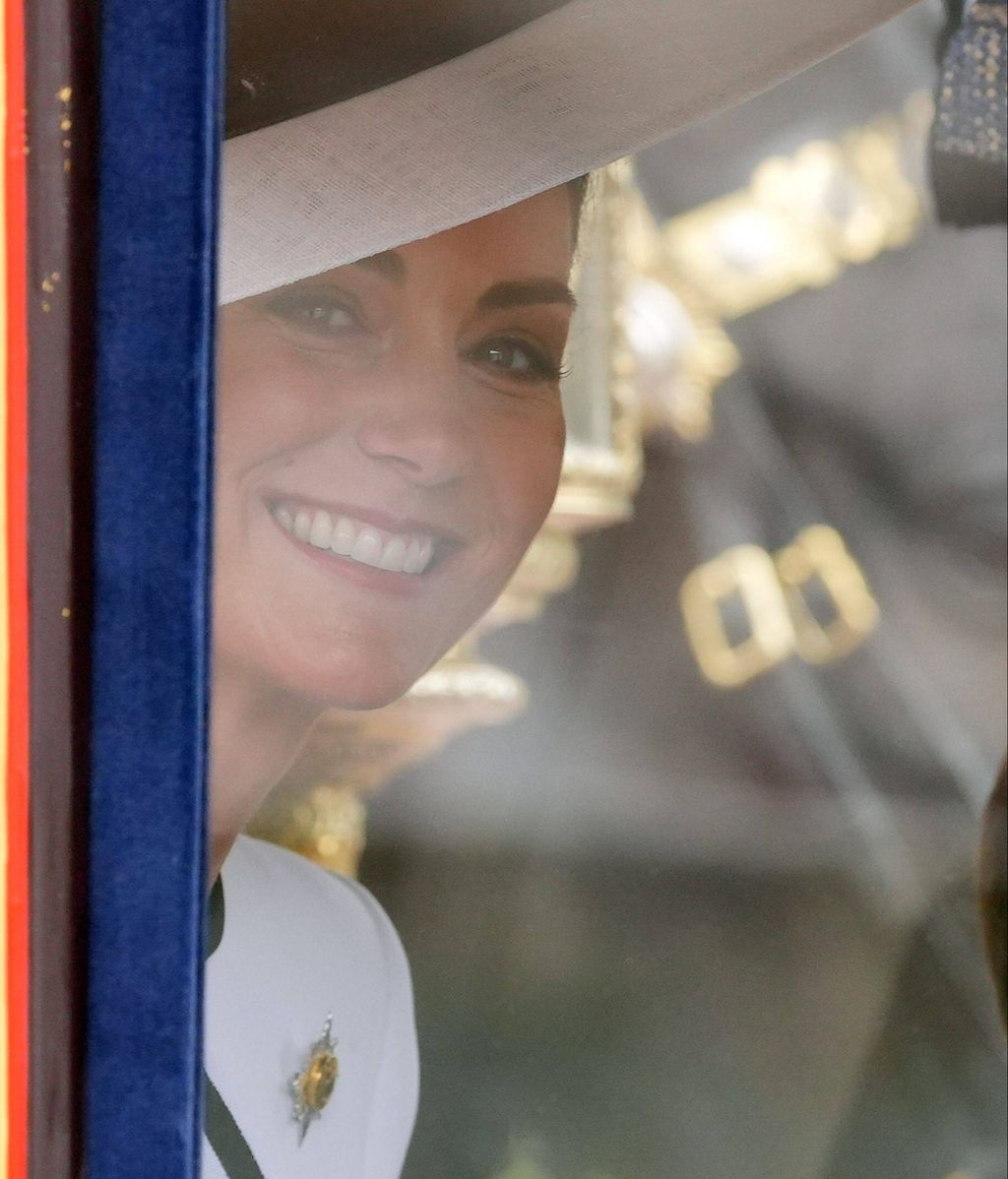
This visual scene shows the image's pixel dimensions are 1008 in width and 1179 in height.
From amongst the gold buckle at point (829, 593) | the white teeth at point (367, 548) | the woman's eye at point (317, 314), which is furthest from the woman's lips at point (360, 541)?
the gold buckle at point (829, 593)

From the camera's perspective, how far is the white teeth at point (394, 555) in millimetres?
896

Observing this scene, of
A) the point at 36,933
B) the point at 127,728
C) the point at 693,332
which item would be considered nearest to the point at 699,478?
the point at 693,332

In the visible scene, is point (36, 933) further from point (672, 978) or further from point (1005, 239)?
point (1005, 239)

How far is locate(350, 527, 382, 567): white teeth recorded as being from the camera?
888 millimetres

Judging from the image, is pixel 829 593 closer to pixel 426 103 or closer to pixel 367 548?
pixel 367 548

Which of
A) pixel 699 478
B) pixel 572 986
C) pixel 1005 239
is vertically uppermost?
pixel 1005 239

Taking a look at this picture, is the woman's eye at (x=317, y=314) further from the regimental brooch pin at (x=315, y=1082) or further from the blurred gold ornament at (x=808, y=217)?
the regimental brooch pin at (x=315, y=1082)

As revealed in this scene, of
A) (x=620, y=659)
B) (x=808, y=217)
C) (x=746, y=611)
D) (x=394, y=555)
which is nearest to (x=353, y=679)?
(x=394, y=555)

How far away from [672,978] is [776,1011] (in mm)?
82

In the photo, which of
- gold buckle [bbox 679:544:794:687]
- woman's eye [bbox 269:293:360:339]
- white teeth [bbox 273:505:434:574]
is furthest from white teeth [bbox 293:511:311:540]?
gold buckle [bbox 679:544:794:687]

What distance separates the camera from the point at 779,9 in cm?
92

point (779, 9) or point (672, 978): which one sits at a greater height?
point (779, 9)

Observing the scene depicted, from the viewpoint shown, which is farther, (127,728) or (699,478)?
(699,478)

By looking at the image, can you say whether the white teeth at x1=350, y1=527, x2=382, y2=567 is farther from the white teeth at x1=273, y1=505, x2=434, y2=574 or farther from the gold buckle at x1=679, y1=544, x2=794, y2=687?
the gold buckle at x1=679, y1=544, x2=794, y2=687
